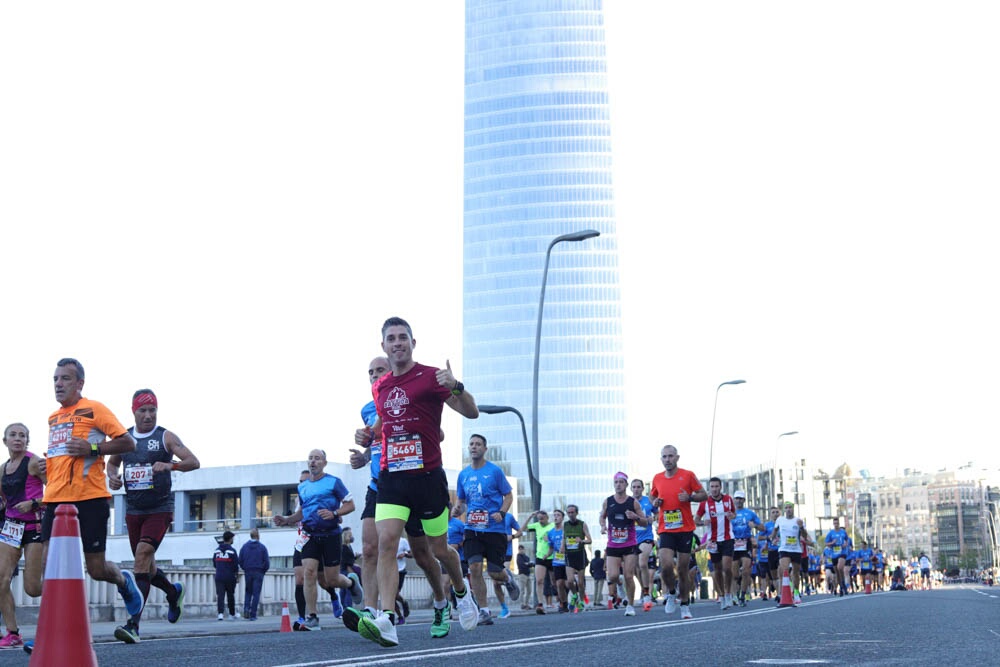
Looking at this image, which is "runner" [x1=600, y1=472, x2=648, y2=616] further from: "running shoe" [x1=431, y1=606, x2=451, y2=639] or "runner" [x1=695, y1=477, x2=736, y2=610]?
"running shoe" [x1=431, y1=606, x2=451, y2=639]

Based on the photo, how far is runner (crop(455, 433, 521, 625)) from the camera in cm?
1555

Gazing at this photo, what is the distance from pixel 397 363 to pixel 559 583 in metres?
16.3

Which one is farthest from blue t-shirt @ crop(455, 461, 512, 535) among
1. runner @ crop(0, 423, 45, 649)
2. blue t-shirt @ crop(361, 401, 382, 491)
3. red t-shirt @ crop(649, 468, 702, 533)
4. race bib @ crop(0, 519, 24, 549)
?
race bib @ crop(0, 519, 24, 549)

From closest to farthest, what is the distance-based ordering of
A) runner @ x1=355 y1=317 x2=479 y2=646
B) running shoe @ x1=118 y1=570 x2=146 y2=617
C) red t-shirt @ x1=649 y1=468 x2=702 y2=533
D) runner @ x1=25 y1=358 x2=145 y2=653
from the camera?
1. runner @ x1=355 y1=317 x2=479 y2=646
2. runner @ x1=25 y1=358 x2=145 y2=653
3. running shoe @ x1=118 y1=570 x2=146 y2=617
4. red t-shirt @ x1=649 y1=468 x2=702 y2=533

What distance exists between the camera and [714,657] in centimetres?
688

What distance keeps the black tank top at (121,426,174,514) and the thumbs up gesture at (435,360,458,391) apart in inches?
148

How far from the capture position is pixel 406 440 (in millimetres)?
8602

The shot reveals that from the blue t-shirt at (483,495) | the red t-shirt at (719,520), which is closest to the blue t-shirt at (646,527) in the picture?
the red t-shirt at (719,520)

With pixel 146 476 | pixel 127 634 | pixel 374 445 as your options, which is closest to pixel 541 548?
pixel 374 445

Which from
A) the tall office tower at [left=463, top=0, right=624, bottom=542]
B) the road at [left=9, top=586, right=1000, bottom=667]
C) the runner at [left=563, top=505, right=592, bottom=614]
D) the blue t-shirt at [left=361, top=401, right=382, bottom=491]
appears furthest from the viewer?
the tall office tower at [left=463, top=0, right=624, bottom=542]

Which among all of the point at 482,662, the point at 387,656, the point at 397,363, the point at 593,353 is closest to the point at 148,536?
the point at 397,363

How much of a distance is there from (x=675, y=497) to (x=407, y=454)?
25.5 ft

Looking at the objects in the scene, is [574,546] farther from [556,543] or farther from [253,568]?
[253,568]

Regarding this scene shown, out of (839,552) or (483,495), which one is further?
(839,552)
